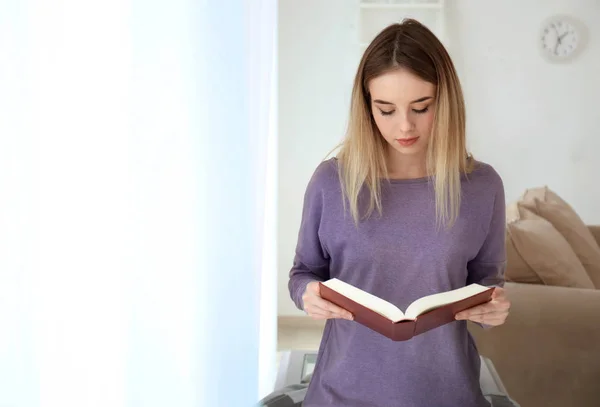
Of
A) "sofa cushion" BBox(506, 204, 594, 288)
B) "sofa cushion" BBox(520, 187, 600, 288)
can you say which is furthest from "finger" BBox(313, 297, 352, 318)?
"sofa cushion" BBox(520, 187, 600, 288)

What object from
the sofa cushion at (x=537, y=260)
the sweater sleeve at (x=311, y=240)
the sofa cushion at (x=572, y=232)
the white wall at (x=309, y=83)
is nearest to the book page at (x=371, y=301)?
the sweater sleeve at (x=311, y=240)

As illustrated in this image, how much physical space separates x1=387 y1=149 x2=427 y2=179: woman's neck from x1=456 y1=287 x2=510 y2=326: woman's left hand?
0.31m

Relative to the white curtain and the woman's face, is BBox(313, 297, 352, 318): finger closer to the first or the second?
the white curtain

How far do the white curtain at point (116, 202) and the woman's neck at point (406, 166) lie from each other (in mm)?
435

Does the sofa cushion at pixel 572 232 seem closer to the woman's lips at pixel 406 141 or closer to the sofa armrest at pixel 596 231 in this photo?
the sofa armrest at pixel 596 231

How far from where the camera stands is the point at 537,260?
2416 millimetres

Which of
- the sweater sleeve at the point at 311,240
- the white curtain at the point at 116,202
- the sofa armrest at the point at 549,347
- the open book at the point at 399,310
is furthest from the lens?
the sofa armrest at the point at 549,347

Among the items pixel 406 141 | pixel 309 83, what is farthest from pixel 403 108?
pixel 309 83

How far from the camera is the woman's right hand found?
1.25 meters

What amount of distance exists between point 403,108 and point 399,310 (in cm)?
42

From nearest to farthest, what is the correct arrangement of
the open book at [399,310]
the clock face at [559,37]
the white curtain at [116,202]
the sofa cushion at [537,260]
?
the white curtain at [116,202] < the open book at [399,310] < the sofa cushion at [537,260] < the clock face at [559,37]

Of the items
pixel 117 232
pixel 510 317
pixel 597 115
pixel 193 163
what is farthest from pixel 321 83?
pixel 117 232

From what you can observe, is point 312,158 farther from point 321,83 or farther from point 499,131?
point 499,131

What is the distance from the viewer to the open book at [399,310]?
3.74ft
